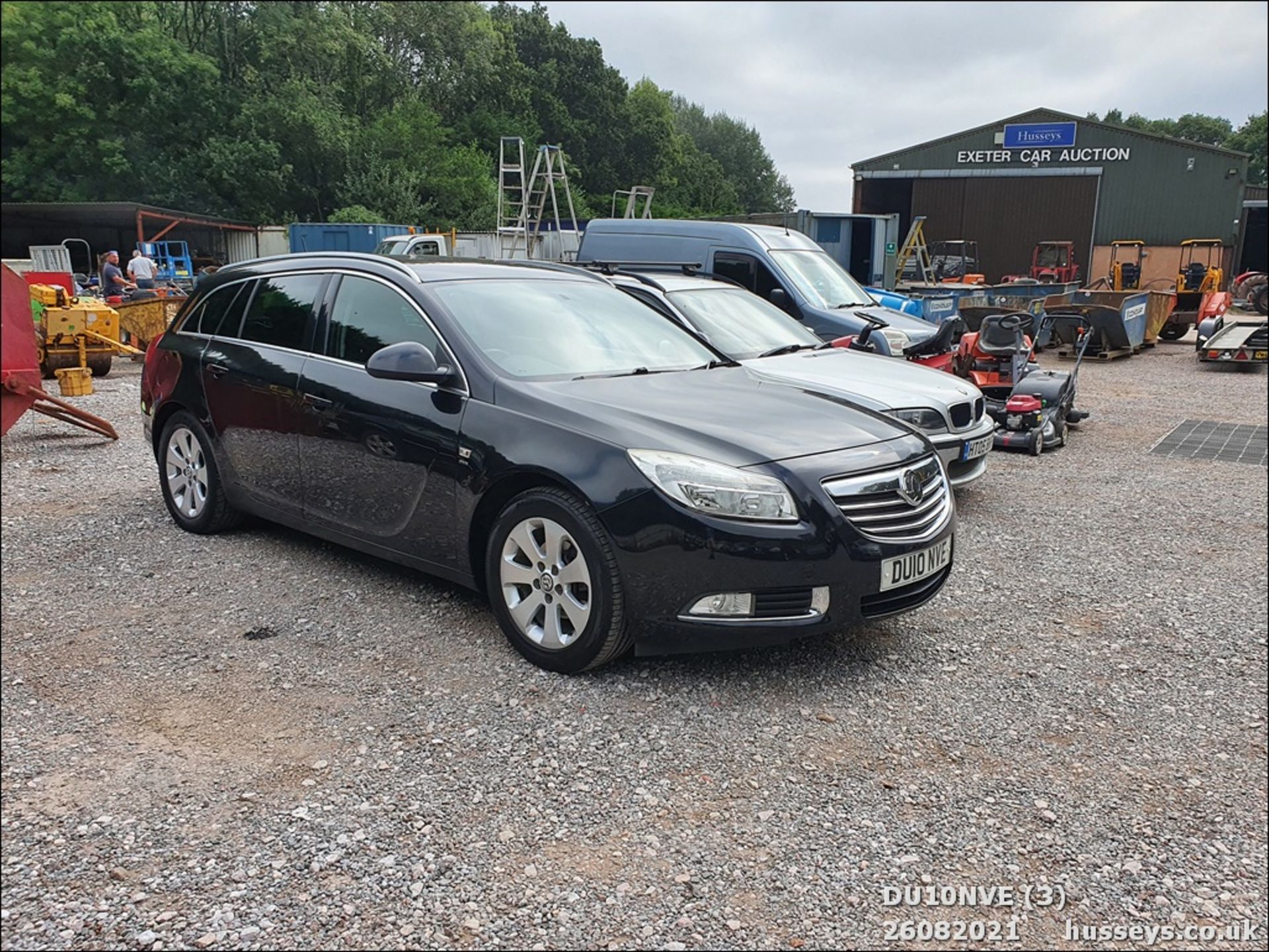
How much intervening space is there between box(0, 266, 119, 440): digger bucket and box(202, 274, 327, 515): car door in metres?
4.45

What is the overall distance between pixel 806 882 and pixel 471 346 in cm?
267

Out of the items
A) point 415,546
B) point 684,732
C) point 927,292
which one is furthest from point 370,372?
point 927,292

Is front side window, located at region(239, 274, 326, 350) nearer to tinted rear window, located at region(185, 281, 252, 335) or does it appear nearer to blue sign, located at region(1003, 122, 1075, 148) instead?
tinted rear window, located at region(185, 281, 252, 335)

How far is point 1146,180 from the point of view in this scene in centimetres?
3497

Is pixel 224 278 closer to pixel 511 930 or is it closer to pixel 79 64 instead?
pixel 511 930

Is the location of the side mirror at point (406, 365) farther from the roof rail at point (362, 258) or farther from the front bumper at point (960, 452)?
the front bumper at point (960, 452)

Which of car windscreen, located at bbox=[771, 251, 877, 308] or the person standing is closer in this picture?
car windscreen, located at bbox=[771, 251, 877, 308]

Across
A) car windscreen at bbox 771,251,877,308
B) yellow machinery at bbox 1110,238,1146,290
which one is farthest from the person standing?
yellow machinery at bbox 1110,238,1146,290

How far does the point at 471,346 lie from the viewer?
14.6 ft

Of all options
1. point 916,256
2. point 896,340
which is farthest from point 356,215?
point 896,340

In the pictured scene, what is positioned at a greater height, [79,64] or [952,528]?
[79,64]

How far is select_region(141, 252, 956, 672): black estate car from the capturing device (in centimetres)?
372

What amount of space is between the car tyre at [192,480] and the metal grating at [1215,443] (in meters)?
8.09

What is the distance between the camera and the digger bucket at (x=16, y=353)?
1.91 ft
